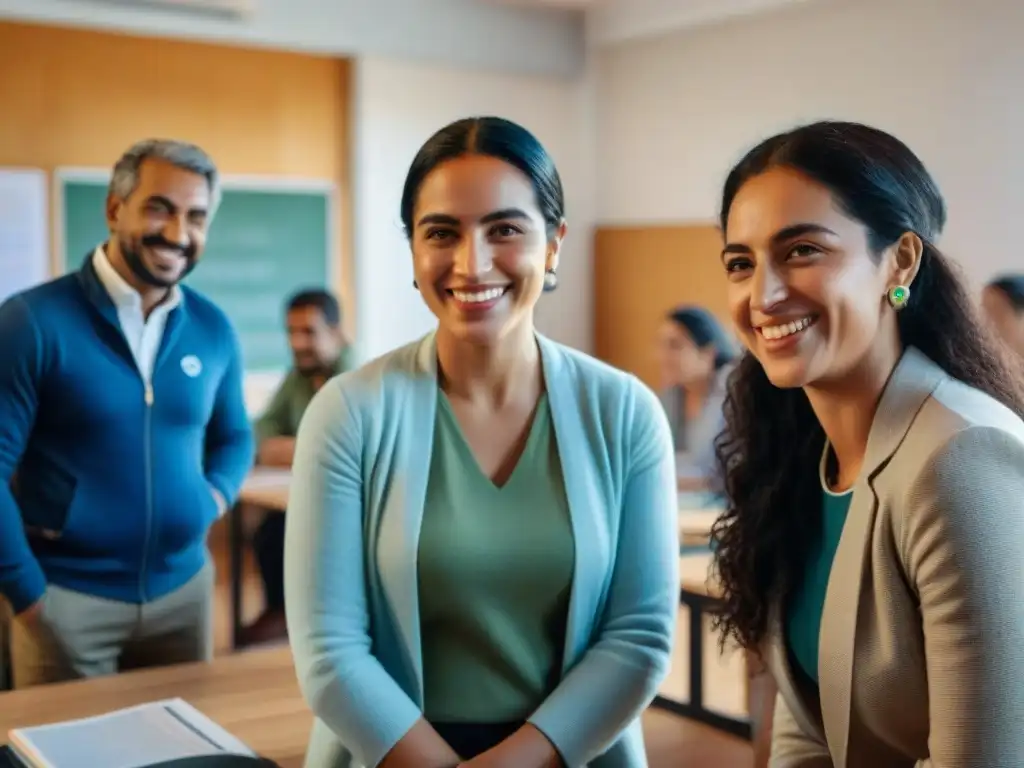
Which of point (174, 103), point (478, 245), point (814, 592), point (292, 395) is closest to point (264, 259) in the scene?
point (174, 103)

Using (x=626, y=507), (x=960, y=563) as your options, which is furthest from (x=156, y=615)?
(x=960, y=563)

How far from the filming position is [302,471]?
1470 mm

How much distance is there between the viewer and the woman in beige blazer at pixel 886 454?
1.12 metres

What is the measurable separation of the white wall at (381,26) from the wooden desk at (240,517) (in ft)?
7.28

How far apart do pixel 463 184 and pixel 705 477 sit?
264 centimetres

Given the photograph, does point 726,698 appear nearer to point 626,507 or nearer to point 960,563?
point 626,507

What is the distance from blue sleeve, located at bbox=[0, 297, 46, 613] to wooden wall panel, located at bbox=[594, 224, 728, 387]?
13.9 ft

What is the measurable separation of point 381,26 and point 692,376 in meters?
2.81

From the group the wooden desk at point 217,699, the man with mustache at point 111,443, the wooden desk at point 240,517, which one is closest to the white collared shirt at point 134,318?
the man with mustache at point 111,443

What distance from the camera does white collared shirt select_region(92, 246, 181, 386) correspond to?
90.0 inches

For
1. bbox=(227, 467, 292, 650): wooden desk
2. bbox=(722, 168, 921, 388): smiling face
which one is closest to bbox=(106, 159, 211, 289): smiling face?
bbox=(722, 168, 921, 388): smiling face

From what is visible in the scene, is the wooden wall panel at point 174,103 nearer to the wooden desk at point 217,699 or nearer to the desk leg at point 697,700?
the desk leg at point 697,700

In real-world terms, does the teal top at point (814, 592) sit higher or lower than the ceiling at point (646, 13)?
lower

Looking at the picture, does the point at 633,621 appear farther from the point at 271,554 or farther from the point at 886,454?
the point at 271,554
